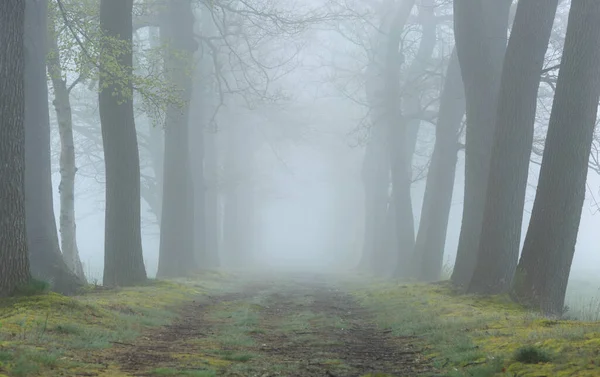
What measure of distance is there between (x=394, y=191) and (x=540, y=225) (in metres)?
18.6

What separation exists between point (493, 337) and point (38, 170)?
33.9ft

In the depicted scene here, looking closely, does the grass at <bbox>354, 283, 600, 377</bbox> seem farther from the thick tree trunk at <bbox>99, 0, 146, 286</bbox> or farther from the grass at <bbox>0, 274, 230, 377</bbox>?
the thick tree trunk at <bbox>99, 0, 146, 286</bbox>

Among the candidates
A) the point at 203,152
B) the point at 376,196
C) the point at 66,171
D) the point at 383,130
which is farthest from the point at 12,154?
the point at 376,196

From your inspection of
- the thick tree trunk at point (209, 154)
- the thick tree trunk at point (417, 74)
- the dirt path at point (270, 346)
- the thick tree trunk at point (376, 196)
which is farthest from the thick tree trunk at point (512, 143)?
the thick tree trunk at point (209, 154)

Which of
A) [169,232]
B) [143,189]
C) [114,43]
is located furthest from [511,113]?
[143,189]

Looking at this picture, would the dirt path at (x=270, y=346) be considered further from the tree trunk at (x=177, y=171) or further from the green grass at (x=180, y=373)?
the tree trunk at (x=177, y=171)

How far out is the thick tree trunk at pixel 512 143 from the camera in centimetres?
1452

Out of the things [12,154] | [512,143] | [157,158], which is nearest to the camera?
[12,154]

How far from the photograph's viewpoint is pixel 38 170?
51.9 feet

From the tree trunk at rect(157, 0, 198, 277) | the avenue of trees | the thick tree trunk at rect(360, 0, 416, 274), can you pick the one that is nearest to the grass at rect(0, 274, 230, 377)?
the avenue of trees

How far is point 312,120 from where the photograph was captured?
46875 mm

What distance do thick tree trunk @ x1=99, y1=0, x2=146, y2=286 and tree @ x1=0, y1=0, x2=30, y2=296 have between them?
6.28m

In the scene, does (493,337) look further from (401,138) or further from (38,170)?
(401,138)

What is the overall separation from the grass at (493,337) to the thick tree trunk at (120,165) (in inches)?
245
